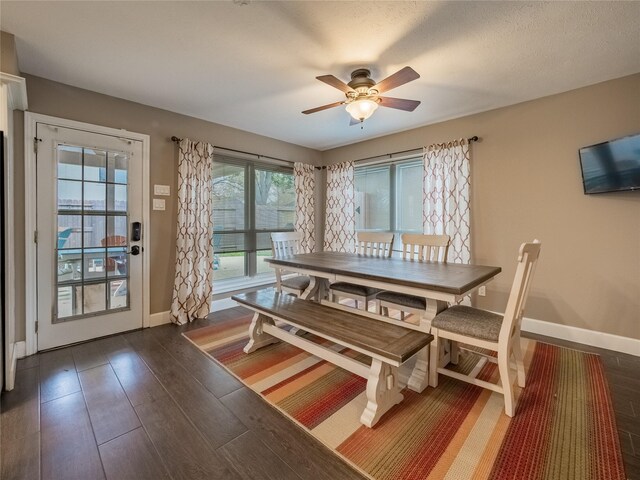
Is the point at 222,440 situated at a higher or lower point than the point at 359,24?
lower

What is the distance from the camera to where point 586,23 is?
1812 millimetres

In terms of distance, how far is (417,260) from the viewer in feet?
9.39

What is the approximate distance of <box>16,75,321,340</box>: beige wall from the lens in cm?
252

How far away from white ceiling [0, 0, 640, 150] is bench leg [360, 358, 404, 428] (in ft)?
7.21

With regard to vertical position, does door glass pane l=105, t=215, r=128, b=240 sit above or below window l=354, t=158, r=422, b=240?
below

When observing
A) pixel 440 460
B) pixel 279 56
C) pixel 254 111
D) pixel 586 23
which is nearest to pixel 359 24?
pixel 279 56

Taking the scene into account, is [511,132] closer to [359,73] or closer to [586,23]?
[586,23]

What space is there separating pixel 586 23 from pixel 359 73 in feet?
4.90

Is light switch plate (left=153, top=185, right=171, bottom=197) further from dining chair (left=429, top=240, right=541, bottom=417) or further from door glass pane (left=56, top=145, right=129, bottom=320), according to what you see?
dining chair (left=429, top=240, right=541, bottom=417)

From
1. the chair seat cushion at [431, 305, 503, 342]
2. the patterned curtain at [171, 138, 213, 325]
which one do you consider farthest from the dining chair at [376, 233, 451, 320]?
the patterned curtain at [171, 138, 213, 325]

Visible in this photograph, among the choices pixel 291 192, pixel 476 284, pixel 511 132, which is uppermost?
pixel 511 132

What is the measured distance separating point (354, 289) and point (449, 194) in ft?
5.76

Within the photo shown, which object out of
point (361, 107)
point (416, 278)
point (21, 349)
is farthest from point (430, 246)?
point (21, 349)

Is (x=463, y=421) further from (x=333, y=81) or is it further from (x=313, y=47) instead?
(x=313, y=47)
